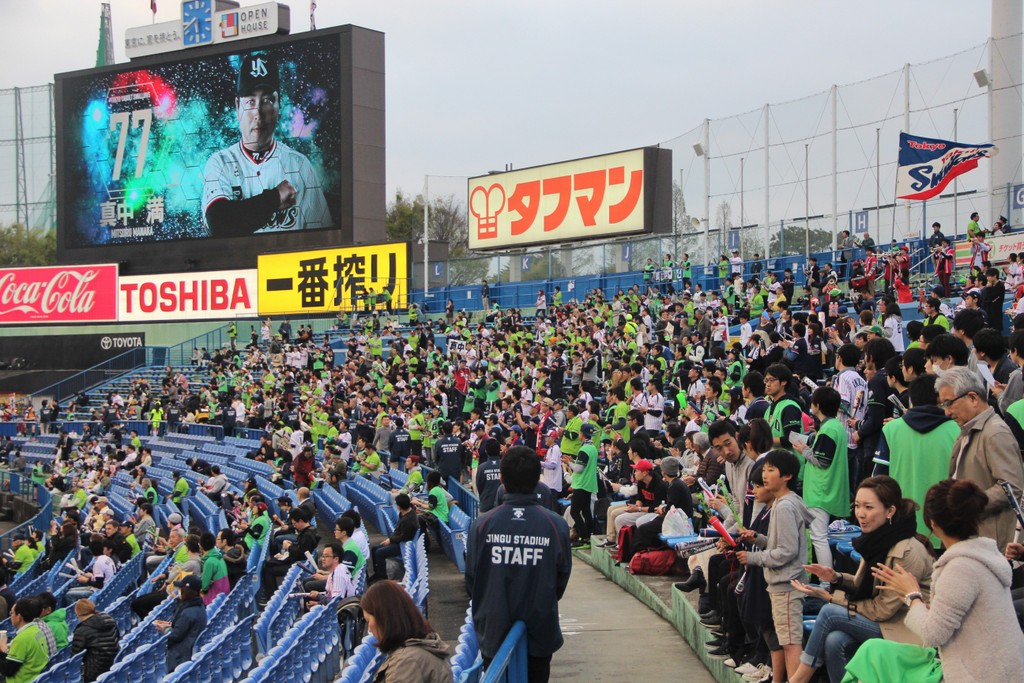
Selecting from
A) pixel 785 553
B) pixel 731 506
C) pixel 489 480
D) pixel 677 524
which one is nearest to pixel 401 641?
pixel 785 553

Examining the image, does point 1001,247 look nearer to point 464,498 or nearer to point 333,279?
point 464,498

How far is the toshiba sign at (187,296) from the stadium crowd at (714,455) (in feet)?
23.0

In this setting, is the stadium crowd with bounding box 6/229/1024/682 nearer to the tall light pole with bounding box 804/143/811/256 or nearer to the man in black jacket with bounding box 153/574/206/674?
the man in black jacket with bounding box 153/574/206/674

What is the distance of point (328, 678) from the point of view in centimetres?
930

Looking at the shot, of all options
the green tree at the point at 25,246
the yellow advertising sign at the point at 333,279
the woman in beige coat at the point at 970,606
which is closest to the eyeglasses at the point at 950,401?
the woman in beige coat at the point at 970,606

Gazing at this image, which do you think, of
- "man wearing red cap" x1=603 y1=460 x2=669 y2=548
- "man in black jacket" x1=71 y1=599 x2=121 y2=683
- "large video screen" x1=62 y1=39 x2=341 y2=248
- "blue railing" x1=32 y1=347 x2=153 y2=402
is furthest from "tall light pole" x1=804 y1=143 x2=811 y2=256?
"blue railing" x1=32 y1=347 x2=153 y2=402

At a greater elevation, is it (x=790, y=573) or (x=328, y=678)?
(x=790, y=573)

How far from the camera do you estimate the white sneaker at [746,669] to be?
7234 millimetres

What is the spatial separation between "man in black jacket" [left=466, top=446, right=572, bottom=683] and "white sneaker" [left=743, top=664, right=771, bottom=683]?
1.71 metres

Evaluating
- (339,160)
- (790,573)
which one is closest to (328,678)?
(790,573)

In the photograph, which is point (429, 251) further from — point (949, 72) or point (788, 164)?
point (949, 72)

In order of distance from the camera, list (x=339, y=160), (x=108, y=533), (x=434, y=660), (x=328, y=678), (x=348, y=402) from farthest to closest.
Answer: (x=339, y=160) < (x=348, y=402) < (x=108, y=533) < (x=328, y=678) < (x=434, y=660)

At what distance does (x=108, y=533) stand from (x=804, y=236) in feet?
57.6

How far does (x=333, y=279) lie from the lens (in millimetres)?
37688
